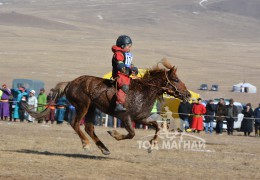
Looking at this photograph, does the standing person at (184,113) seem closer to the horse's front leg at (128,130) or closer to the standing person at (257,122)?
the standing person at (257,122)

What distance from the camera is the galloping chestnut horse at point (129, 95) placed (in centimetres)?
1427

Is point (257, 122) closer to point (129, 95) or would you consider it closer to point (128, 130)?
point (129, 95)

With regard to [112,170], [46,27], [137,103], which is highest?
[46,27]

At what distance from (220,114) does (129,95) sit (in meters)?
16.3

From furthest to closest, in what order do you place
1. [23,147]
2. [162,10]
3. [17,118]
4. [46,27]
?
[162,10] → [46,27] → [17,118] → [23,147]

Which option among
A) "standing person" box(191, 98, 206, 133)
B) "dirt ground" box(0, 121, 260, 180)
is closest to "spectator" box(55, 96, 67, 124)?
"standing person" box(191, 98, 206, 133)

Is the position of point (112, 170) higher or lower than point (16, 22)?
lower

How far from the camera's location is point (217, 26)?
13400 cm

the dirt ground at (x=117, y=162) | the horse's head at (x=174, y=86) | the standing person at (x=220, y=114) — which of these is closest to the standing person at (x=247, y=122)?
the standing person at (x=220, y=114)

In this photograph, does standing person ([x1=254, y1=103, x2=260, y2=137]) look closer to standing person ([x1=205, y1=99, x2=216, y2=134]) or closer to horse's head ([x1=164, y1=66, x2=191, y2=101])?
standing person ([x1=205, y1=99, x2=216, y2=134])

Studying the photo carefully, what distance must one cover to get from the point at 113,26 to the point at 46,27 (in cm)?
1403

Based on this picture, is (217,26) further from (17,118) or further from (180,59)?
(17,118)

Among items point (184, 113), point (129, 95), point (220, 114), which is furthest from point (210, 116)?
point (129, 95)

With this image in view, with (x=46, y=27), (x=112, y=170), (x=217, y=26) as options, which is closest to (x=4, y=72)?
(x=112, y=170)
